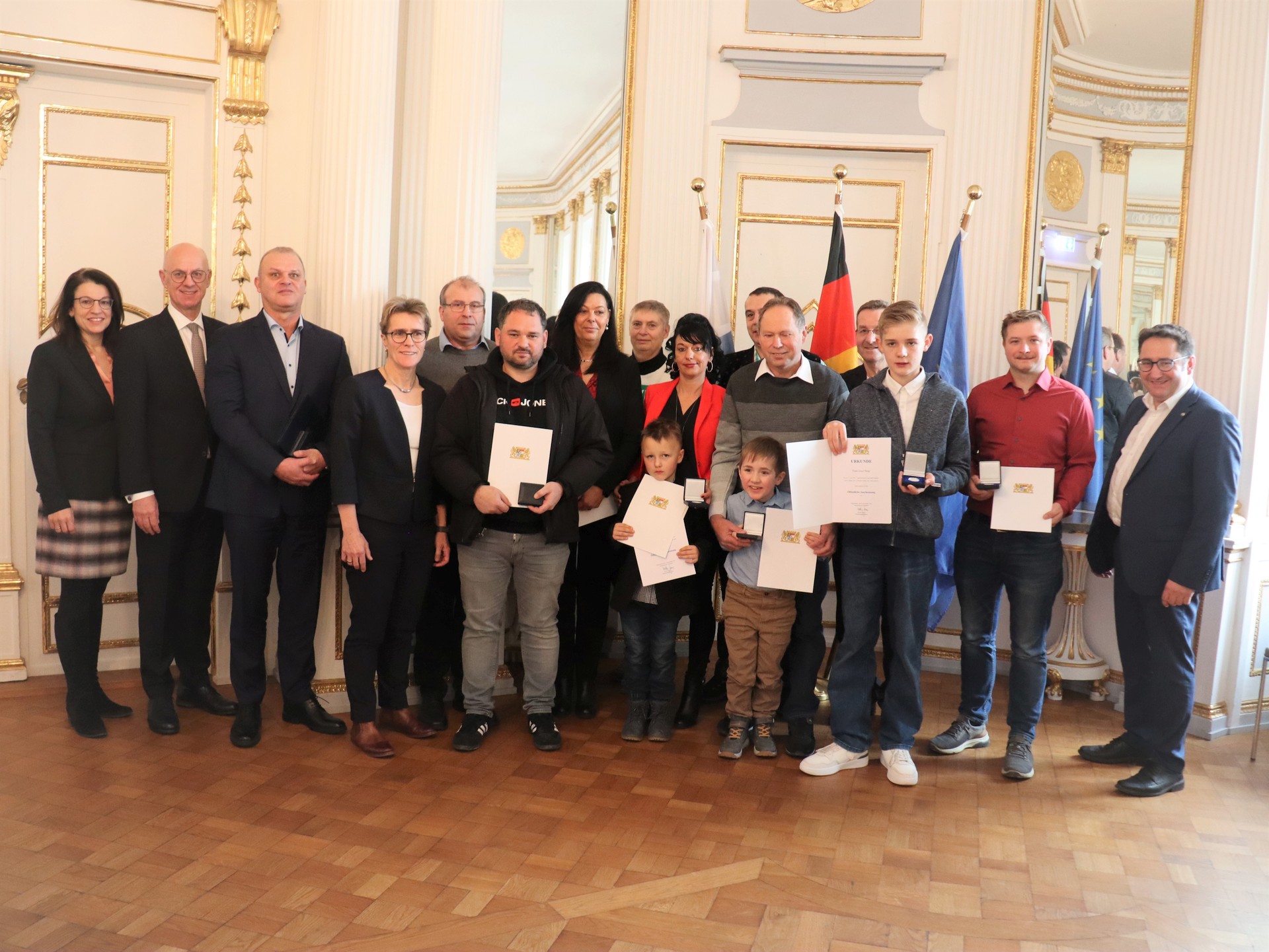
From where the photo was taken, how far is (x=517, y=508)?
3.65m

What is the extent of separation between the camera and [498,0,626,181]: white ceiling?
5148mm

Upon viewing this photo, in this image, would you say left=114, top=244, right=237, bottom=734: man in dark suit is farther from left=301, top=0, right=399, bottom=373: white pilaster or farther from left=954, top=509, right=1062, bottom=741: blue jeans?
left=954, top=509, right=1062, bottom=741: blue jeans

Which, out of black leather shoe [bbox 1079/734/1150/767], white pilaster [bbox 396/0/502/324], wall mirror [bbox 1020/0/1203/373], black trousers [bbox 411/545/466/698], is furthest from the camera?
wall mirror [bbox 1020/0/1203/373]

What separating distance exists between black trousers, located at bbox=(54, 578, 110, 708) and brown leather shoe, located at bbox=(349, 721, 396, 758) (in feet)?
3.37

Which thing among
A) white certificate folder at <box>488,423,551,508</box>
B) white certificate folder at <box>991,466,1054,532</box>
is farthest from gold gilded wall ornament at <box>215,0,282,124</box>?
white certificate folder at <box>991,466,1054,532</box>

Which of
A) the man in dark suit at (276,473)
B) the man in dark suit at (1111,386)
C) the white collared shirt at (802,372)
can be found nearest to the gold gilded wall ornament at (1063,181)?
the man in dark suit at (1111,386)

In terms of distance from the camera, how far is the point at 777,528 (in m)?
3.63

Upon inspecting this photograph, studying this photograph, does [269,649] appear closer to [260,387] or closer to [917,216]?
[260,387]

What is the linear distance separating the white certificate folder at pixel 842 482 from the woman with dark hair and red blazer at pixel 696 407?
Result: 1.41ft

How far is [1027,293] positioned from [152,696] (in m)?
4.34

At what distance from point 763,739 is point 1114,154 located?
129 inches

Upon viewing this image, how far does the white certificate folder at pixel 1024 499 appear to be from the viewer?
3539 mm

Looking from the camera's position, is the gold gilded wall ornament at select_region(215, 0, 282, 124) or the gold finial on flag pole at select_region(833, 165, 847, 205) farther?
the gold finial on flag pole at select_region(833, 165, 847, 205)

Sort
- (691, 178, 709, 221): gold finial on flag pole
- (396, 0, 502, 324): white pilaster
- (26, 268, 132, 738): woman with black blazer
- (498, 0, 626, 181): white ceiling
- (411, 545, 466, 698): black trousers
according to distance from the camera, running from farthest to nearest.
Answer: (498, 0, 626, 181): white ceiling, (691, 178, 709, 221): gold finial on flag pole, (396, 0, 502, 324): white pilaster, (411, 545, 466, 698): black trousers, (26, 268, 132, 738): woman with black blazer
